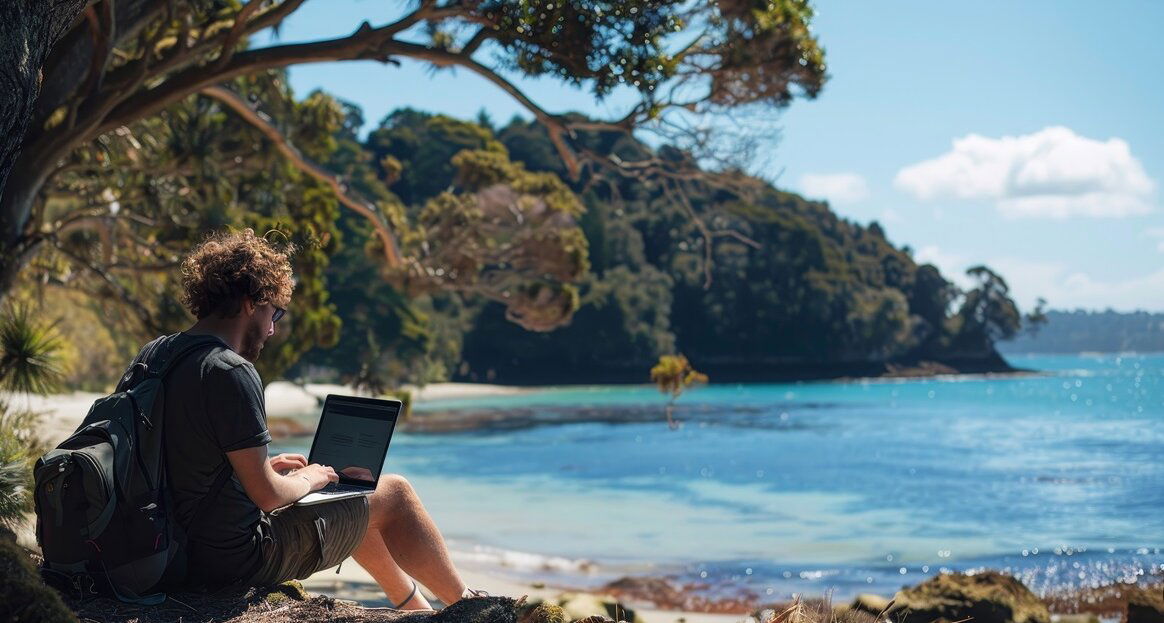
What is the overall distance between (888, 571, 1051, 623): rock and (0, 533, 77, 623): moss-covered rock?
5074 millimetres

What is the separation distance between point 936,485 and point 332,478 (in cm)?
2105

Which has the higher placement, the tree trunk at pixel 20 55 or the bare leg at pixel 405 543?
the tree trunk at pixel 20 55

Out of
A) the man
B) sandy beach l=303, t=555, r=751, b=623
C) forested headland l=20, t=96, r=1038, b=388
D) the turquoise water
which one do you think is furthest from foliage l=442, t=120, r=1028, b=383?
the man

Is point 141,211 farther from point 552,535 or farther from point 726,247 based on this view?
point 726,247

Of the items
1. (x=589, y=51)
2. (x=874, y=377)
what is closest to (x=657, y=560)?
(x=589, y=51)

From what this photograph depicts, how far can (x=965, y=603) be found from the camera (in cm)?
675

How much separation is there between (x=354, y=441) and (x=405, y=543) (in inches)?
13.8

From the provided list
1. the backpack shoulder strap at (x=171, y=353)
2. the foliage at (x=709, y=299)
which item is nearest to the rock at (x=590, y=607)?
the backpack shoulder strap at (x=171, y=353)

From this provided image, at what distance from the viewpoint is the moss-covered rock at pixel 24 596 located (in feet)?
7.46

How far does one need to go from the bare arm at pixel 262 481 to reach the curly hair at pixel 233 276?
0.37 m

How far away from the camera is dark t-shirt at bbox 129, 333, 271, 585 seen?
2717 millimetres

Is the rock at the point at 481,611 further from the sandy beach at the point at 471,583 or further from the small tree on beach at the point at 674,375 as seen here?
the small tree on beach at the point at 674,375

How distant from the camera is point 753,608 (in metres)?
9.80

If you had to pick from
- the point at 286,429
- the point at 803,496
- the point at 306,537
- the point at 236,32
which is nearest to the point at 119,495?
the point at 306,537
